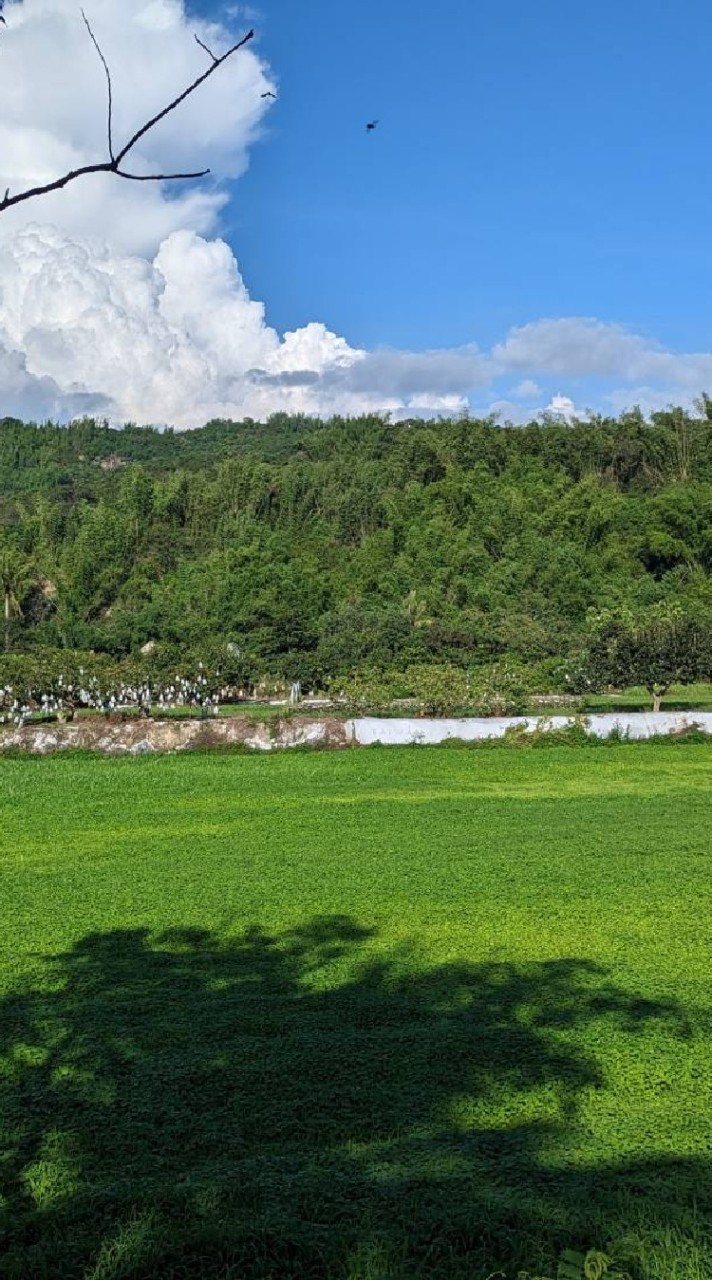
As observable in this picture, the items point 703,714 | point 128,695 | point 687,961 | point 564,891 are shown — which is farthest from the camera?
point 128,695

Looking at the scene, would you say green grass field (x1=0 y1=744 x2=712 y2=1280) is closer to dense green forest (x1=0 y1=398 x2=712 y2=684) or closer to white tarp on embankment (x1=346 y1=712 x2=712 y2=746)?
white tarp on embankment (x1=346 y1=712 x2=712 y2=746)

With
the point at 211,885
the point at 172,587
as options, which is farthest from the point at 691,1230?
the point at 172,587

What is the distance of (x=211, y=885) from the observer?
712cm

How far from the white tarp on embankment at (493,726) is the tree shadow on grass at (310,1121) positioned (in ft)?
31.2

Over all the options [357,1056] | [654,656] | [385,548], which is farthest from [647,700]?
[357,1056]

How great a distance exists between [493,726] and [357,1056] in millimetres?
11309

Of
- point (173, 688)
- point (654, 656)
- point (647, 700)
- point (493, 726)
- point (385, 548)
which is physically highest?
point (385, 548)

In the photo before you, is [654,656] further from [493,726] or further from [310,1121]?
[310,1121]

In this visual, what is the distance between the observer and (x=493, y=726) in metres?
15.0

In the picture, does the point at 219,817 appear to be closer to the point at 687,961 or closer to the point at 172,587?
the point at 687,961

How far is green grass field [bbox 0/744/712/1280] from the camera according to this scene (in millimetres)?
2678

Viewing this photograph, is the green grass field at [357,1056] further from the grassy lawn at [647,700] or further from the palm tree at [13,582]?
the palm tree at [13,582]

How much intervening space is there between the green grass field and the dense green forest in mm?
19724

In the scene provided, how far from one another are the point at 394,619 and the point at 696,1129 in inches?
1033
